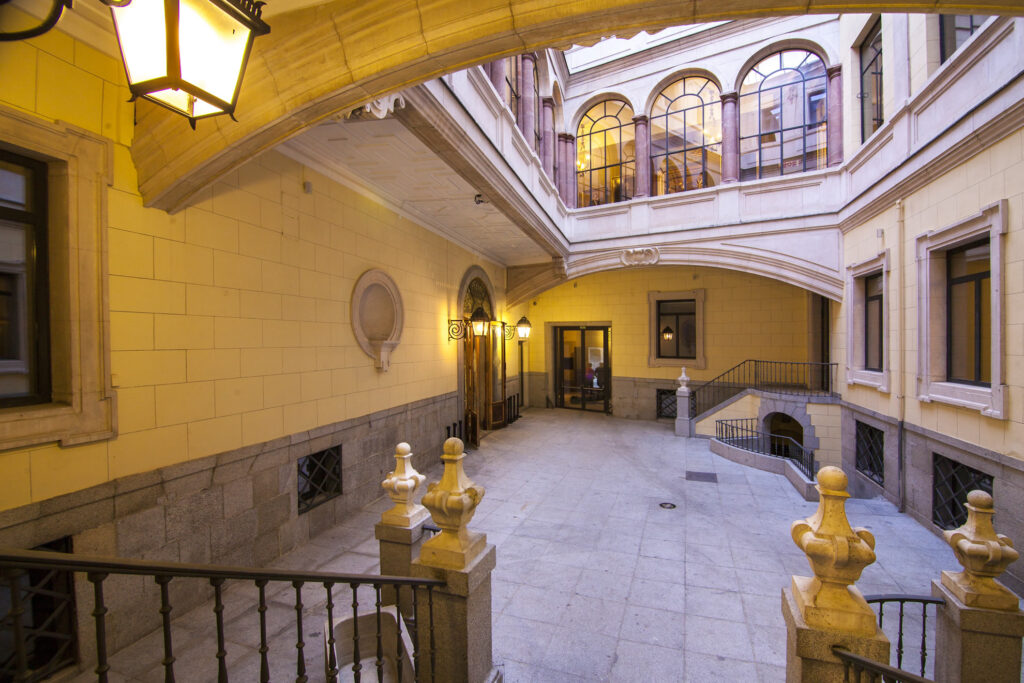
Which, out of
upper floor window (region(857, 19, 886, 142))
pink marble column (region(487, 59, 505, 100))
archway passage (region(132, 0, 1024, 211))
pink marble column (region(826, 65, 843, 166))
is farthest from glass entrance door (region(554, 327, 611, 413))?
archway passage (region(132, 0, 1024, 211))

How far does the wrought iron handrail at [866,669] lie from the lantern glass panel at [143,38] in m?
3.82

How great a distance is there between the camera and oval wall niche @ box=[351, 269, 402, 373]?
6125 millimetres

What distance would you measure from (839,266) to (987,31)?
4.63m

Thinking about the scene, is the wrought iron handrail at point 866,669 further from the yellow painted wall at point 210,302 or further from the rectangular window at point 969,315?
the rectangular window at point 969,315

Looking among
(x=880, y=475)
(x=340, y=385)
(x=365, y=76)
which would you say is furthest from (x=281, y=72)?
(x=880, y=475)

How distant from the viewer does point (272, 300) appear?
Result: 4.74m

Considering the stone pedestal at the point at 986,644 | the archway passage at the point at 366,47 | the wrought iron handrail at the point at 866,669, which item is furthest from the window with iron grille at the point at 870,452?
the archway passage at the point at 366,47

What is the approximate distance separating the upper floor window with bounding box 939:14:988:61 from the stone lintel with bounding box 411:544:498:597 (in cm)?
791

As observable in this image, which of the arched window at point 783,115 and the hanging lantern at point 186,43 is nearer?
the hanging lantern at point 186,43

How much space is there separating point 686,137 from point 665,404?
7.26 m

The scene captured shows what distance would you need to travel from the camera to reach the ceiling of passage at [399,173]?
4885 millimetres

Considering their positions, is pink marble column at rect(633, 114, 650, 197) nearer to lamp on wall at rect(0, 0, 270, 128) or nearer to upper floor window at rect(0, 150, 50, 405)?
lamp on wall at rect(0, 0, 270, 128)

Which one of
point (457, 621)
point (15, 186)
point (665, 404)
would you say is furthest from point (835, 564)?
point (665, 404)

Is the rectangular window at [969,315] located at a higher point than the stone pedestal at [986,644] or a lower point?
higher
